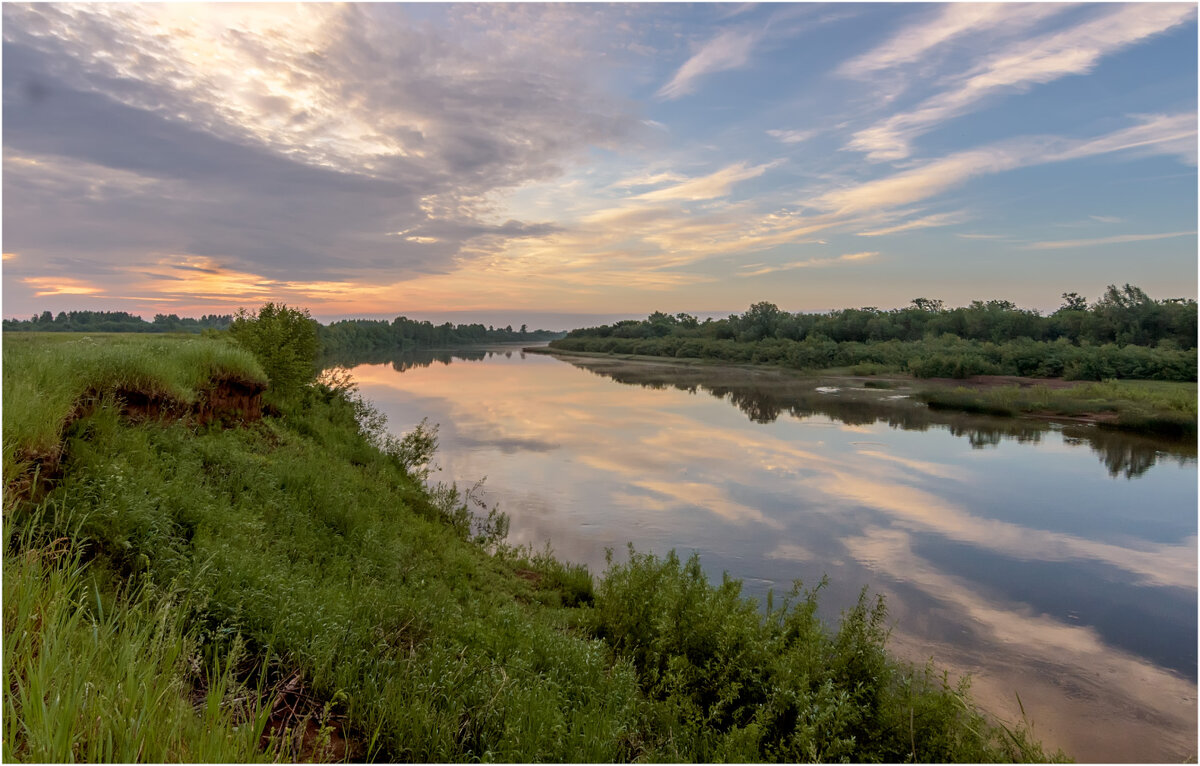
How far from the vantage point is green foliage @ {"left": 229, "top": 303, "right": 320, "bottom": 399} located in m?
15.8

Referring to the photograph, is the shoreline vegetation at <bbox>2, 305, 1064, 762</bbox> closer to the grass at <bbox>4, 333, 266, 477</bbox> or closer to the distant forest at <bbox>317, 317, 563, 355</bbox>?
the grass at <bbox>4, 333, 266, 477</bbox>

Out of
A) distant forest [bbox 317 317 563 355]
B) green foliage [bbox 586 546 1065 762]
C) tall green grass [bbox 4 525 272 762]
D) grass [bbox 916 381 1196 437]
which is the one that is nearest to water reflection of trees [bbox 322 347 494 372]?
distant forest [bbox 317 317 563 355]

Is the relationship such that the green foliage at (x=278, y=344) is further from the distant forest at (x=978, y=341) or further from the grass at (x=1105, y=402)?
the distant forest at (x=978, y=341)

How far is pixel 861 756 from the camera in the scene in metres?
5.50

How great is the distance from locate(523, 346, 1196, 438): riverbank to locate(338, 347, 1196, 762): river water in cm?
290

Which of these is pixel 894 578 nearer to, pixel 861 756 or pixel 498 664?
pixel 861 756

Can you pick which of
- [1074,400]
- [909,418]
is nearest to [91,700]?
[909,418]

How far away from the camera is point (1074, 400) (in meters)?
33.9

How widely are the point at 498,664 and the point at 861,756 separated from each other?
3589mm

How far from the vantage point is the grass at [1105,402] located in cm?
2891

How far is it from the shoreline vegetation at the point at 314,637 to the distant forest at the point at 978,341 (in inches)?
1801

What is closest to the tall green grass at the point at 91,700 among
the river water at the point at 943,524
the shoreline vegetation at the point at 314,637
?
the shoreline vegetation at the point at 314,637

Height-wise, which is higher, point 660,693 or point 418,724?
point 418,724

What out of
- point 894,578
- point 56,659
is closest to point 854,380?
point 894,578
